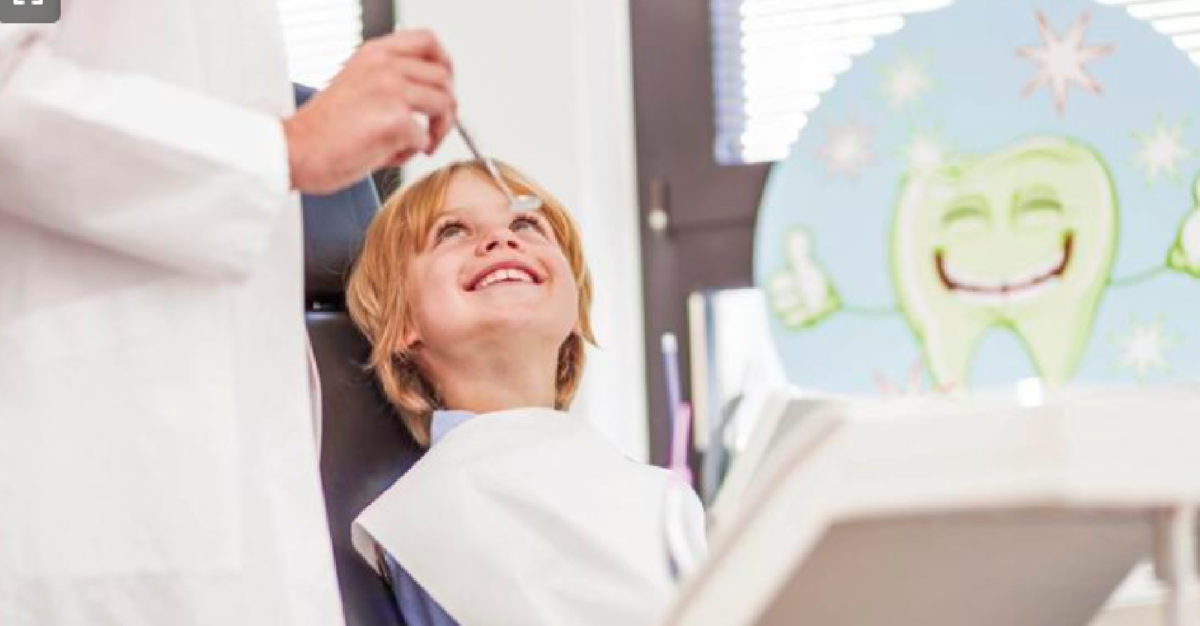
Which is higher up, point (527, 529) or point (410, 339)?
point (410, 339)

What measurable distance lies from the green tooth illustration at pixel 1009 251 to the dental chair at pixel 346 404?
1.22 m

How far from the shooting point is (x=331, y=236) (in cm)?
165

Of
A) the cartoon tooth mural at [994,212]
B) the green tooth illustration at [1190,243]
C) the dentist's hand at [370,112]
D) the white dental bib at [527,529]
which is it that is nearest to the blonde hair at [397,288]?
the white dental bib at [527,529]

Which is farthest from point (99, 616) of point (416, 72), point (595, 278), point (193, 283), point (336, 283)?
point (595, 278)

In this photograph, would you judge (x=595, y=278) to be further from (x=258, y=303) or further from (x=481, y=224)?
(x=258, y=303)

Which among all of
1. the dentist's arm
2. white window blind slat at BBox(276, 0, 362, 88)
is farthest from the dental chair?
white window blind slat at BBox(276, 0, 362, 88)

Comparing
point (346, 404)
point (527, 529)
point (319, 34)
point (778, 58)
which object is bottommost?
point (527, 529)

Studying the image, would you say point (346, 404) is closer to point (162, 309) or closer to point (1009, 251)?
point (162, 309)

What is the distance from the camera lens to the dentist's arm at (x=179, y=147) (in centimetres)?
106

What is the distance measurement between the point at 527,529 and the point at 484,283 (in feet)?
0.96

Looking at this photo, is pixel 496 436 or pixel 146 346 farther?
pixel 496 436

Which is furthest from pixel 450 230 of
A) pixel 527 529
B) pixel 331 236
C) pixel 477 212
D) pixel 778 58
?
pixel 778 58

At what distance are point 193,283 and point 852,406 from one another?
779mm

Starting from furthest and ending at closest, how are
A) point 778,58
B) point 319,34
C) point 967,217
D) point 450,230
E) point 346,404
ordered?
point 319,34 → point 778,58 → point 967,217 → point 450,230 → point 346,404
